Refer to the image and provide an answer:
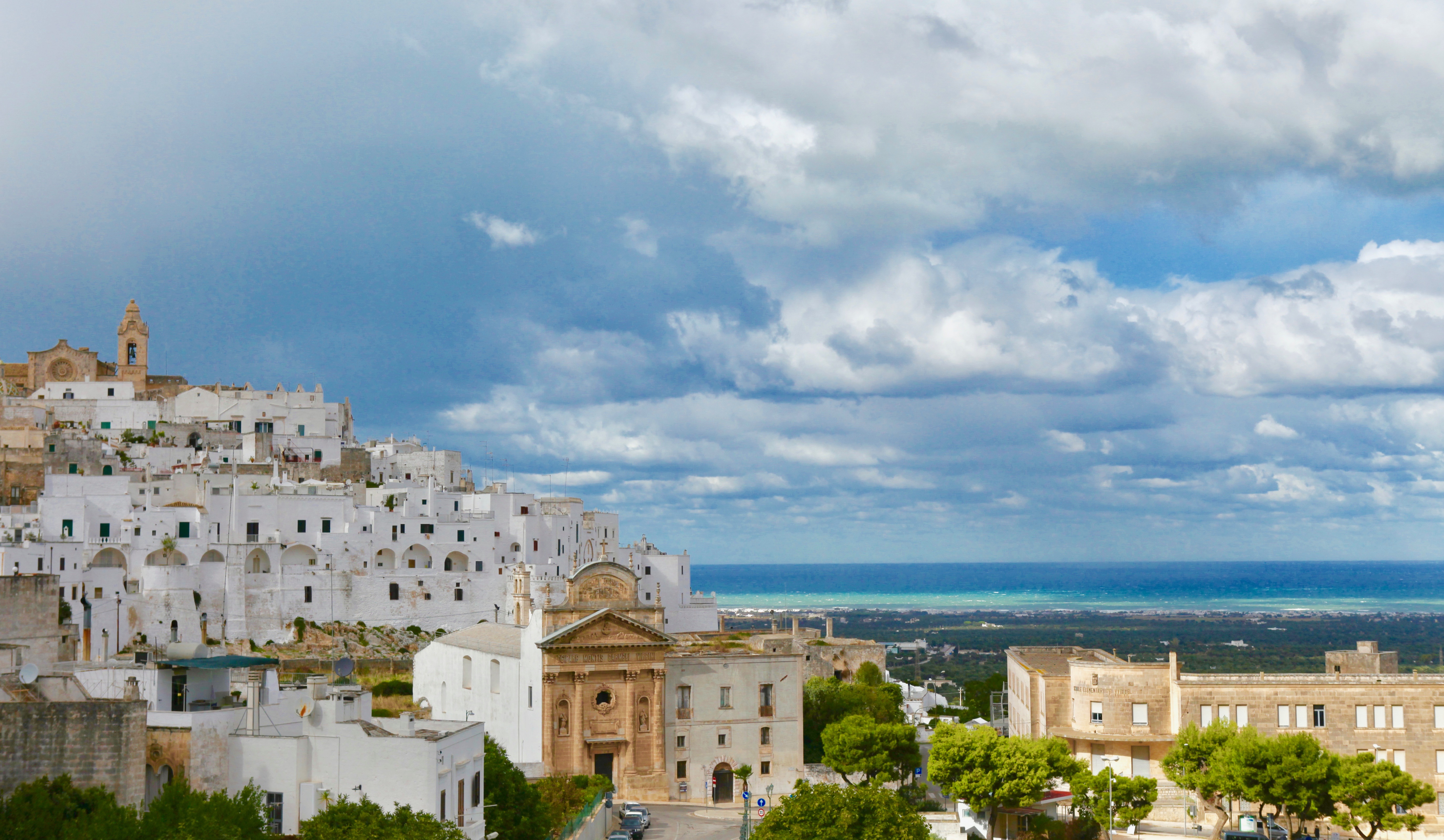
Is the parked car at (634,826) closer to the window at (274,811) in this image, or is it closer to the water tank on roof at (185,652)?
the water tank on roof at (185,652)

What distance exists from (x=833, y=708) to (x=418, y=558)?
104ft

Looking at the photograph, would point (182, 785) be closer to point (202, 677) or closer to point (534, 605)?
point (202, 677)

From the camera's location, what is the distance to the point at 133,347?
12006 centimetres

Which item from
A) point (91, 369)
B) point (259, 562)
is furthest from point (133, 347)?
point (259, 562)

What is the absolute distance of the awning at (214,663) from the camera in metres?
41.8

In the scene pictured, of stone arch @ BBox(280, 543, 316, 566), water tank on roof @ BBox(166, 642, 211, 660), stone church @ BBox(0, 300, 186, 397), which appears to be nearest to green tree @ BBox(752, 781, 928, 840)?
water tank on roof @ BBox(166, 642, 211, 660)

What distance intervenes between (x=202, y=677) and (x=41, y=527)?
155 ft

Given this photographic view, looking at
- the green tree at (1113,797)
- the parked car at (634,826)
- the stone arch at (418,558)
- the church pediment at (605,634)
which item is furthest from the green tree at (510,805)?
the stone arch at (418,558)

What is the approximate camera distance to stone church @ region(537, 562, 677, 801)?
6781 centimetres

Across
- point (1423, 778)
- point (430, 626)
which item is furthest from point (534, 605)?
point (1423, 778)

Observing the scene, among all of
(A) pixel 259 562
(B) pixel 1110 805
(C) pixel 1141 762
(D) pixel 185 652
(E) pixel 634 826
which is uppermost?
A: (A) pixel 259 562

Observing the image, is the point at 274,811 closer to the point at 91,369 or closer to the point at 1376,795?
the point at 1376,795

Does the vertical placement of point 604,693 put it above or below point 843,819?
above

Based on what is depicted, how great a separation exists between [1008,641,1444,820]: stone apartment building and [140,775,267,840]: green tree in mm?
40589
